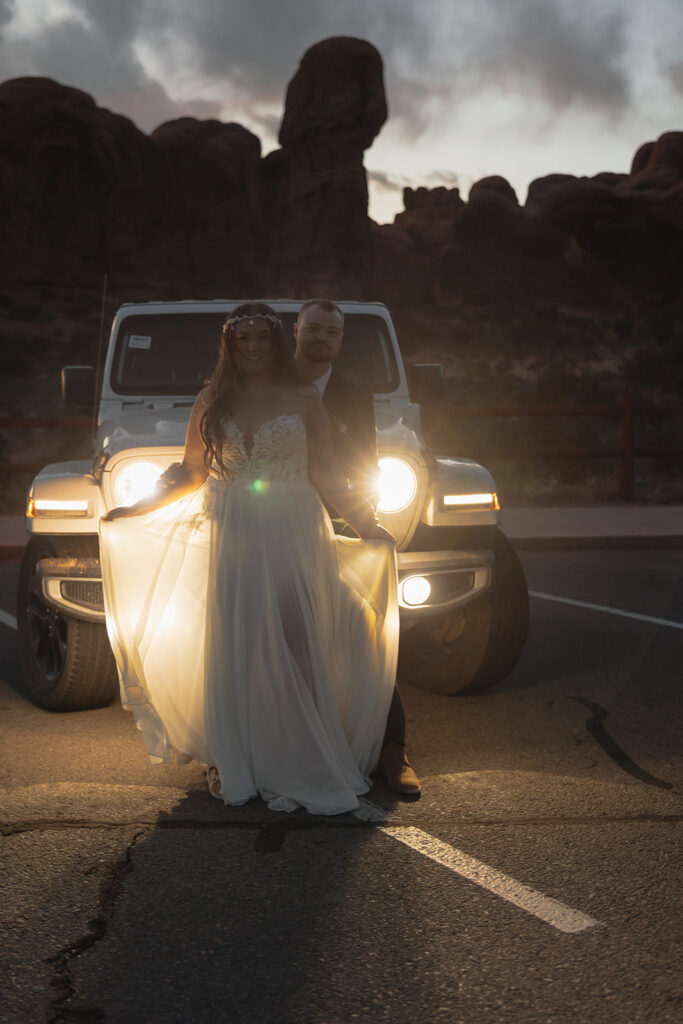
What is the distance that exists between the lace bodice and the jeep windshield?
2.38m

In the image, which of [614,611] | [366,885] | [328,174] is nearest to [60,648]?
[366,885]

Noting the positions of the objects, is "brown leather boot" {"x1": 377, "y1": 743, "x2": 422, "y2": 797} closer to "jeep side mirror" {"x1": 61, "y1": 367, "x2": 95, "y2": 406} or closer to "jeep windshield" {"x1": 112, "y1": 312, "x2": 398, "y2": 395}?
"jeep windshield" {"x1": 112, "y1": 312, "x2": 398, "y2": 395}

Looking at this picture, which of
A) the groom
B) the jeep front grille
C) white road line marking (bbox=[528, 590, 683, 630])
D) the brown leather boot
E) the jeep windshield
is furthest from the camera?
white road line marking (bbox=[528, 590, 683, 630])

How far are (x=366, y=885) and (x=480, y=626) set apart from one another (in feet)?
7.40

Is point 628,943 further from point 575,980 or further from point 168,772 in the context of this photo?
point 168,772

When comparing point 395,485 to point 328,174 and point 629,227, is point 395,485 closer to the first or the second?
point 629,227

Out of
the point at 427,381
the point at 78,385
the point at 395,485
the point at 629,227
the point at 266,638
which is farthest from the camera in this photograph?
the point at 629,227

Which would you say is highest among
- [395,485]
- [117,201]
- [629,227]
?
[117,201]

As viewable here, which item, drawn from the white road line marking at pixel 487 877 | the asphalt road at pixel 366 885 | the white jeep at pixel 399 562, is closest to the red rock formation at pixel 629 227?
the white jeep at pixel 399 562

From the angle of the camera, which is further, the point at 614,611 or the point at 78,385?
the point at 614,611

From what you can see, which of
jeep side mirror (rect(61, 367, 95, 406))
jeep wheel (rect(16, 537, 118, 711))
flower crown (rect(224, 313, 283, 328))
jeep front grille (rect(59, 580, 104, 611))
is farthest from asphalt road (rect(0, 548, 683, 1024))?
jeep side mirror (rect(61, 367, 95, 406))

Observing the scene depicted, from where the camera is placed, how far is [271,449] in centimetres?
403

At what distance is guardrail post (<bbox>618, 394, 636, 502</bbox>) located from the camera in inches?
604

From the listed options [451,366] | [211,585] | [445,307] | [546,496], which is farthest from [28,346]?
[211,585]
